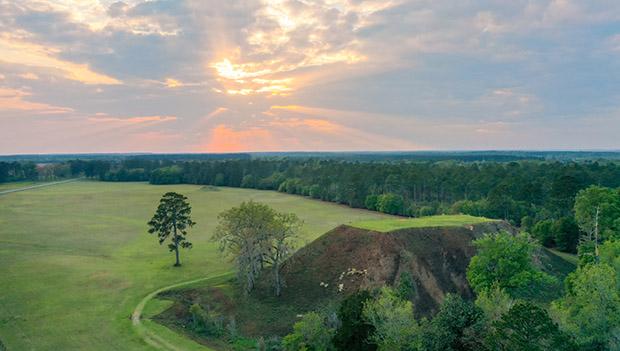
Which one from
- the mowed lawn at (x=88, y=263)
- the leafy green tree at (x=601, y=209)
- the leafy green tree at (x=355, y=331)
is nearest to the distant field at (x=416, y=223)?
the leafy green tree at (x=601, y=209)

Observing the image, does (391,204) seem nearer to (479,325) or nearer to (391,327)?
(391,327)

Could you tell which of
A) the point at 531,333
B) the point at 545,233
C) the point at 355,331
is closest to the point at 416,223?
the point at 355,331

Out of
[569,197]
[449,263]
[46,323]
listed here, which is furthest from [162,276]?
[569,197]

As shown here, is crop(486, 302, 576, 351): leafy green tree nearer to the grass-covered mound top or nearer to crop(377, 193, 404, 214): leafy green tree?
the grass-covered mound top

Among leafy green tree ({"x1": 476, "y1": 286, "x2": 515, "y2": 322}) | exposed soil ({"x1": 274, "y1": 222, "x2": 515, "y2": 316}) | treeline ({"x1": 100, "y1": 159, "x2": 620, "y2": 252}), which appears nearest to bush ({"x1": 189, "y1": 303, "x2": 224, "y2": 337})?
exposed soil ({"x1": 274, "y1": 222, "x2": 515, "y2": 316})

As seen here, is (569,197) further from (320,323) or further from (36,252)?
(36,252)

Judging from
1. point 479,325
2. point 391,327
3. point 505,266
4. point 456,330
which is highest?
point 479,325
